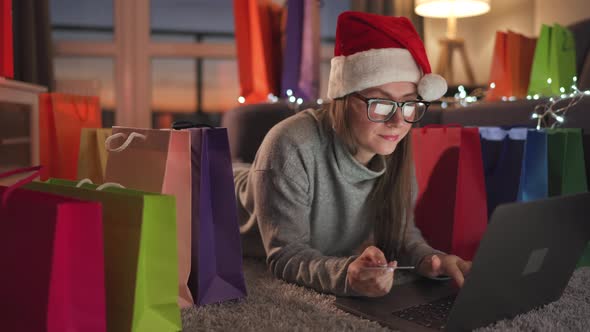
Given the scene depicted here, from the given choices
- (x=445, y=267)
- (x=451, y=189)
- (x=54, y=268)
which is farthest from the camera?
(x=451, y=189)

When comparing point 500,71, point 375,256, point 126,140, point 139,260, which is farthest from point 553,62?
point 139,260

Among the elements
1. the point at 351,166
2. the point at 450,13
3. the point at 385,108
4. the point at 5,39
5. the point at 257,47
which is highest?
the point at 450,13

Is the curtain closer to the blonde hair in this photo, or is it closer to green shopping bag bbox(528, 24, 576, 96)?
the blonde hair

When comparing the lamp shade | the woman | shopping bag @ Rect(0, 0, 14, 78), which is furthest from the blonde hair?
the lamp shade

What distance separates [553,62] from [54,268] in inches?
68.1

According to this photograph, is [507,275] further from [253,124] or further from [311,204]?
[253,124]

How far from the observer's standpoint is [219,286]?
102 cm

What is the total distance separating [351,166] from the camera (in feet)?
4.04

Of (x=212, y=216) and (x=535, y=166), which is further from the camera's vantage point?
(x=535, y=166)

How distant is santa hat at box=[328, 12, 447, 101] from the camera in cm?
112

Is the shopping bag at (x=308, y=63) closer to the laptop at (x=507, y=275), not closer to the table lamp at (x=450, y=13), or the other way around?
the table lamp at (x=450, y=13)

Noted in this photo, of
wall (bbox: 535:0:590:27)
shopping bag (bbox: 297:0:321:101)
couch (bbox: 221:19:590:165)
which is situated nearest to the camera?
couch (bbox: 221:19:590:165)

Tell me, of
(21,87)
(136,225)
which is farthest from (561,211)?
(21,87)

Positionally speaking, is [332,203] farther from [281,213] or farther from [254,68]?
[254,68]
